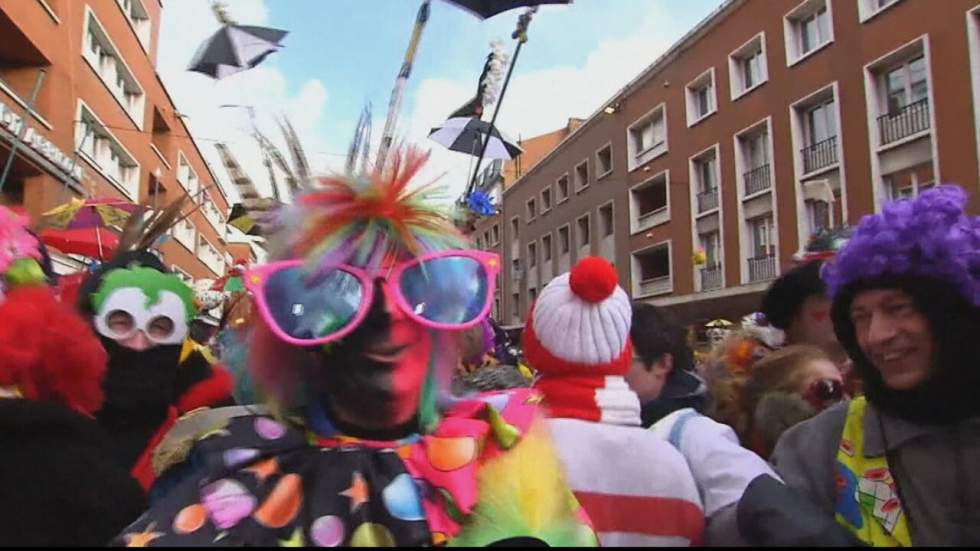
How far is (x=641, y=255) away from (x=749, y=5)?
A: 26.1 feet

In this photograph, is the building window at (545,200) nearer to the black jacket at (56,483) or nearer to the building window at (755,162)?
the building window at (755,162)

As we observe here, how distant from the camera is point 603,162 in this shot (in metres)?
25.9

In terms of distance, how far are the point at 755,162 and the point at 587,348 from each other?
1765cm

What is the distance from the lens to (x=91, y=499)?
1.27 m

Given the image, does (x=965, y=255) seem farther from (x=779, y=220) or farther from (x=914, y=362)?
(x=779, y=220)

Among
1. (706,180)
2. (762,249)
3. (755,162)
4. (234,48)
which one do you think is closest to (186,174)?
(706,180)

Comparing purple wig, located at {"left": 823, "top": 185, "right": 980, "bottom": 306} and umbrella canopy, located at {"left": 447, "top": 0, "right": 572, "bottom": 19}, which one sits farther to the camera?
umbrella canopy, located at {"left": 447, "top": 0, "right": 572, "bottom": 19}

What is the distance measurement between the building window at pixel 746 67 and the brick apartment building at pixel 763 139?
0.12 ft

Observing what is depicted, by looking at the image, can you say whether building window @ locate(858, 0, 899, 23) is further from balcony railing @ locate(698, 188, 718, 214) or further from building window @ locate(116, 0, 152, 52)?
building window @ locate(116, 0, 152, 52)

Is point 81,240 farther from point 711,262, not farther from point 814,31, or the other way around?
point 711,262

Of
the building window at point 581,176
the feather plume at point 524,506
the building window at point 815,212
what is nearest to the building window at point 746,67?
the building window at point 815,212

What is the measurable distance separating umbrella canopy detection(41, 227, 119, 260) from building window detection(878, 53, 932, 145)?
1251 centimetres

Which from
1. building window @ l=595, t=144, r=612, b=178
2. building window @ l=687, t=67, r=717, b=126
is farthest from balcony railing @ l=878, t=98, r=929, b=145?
building window @ l=595, t=144, r=612, b=178

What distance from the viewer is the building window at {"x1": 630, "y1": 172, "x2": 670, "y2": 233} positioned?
22.3m
